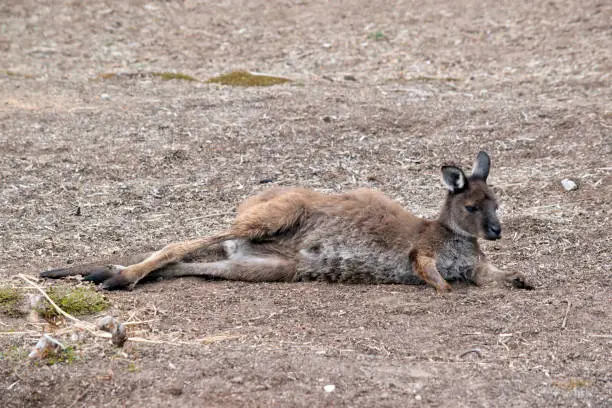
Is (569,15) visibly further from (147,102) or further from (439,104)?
(147,102)

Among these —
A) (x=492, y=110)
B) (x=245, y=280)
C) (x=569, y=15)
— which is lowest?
(x=245, y=280)

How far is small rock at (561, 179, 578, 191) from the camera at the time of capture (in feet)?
28.8

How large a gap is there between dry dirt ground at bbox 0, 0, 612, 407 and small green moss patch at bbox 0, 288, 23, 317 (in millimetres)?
81

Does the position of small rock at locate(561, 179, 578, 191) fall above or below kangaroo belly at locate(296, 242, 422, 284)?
above

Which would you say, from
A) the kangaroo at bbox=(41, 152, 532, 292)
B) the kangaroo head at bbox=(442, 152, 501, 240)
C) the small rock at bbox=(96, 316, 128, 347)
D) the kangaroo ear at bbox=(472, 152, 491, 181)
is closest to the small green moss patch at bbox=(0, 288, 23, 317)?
the kangaroo at bbox=(41, 152, 532, 292)

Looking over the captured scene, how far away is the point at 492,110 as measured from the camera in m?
11.3

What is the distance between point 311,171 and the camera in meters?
9.66

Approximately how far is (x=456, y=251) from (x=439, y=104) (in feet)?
16.3

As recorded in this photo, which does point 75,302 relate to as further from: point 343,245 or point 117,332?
point 343,245

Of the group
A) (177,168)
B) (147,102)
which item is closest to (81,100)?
(147,102)

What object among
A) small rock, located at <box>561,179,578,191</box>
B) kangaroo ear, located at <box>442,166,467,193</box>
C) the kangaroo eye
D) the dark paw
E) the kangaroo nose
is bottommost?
the dark paw

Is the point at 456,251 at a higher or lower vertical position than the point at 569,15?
lower

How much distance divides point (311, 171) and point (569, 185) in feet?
8.34

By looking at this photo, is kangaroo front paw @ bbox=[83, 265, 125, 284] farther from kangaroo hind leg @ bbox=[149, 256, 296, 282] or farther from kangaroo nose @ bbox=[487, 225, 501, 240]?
kangaroo nose @ bbox=[487, 225, 501, 240]
